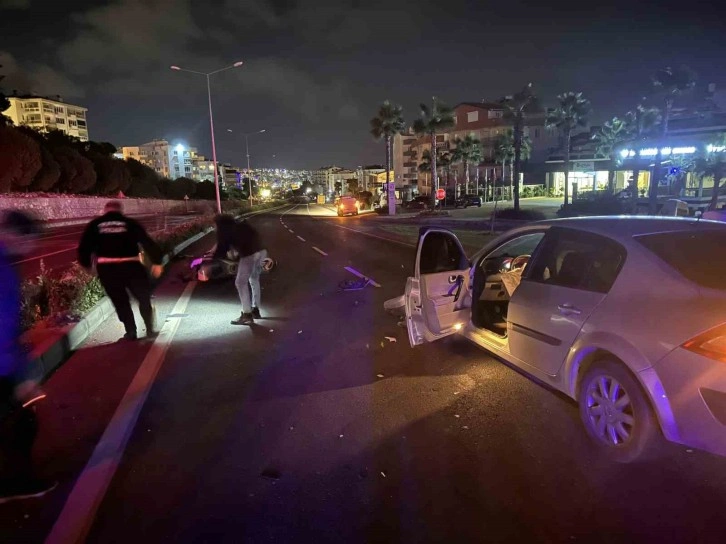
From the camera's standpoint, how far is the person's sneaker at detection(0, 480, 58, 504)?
327 cm

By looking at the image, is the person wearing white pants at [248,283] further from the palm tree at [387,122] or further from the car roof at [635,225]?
the palm tree at [387,122]

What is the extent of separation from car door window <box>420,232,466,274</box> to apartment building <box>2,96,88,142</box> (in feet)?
405

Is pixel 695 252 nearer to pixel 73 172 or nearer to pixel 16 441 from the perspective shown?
pixel 16 441

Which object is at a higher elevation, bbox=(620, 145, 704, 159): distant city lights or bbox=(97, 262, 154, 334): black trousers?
bbox=(620, 145, 704, 159): distant city lights

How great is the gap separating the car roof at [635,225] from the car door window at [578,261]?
7cm

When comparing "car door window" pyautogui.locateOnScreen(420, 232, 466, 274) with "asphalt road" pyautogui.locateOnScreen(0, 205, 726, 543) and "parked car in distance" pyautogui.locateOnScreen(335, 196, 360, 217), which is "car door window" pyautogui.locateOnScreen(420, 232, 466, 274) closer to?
"asphalt road" pyautogui.locateOnScreen(0, 205, 726, 543)

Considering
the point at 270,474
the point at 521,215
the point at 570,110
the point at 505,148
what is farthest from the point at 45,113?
the point at 270,474

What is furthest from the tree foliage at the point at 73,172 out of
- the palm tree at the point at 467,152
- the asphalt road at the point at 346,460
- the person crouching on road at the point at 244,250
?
the asphalt road at the point at 346,460

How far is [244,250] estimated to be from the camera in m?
7.38

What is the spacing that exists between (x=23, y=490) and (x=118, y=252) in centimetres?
352

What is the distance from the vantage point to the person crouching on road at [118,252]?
246 inches

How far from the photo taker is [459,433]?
4047 mm

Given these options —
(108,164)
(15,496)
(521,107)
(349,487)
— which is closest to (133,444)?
(15,496)

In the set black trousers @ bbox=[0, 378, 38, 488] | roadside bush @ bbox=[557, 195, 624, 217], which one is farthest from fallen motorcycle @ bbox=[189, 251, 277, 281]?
roadside bush @ bbox=[557, 195, 624, 217]
